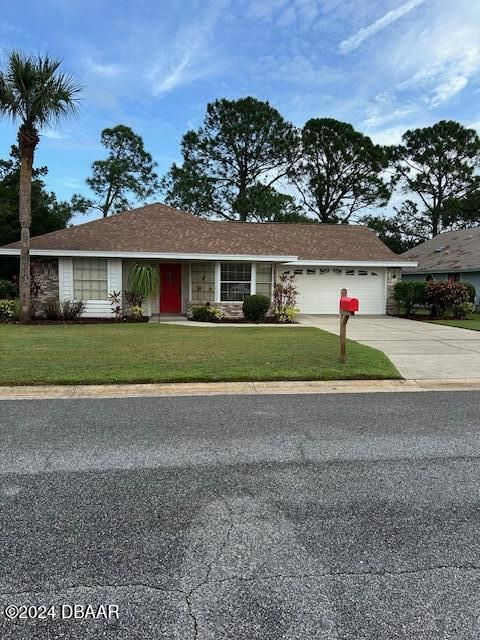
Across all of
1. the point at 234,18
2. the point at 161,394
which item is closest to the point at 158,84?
the point at 234,18

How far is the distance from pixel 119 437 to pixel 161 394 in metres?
1.91

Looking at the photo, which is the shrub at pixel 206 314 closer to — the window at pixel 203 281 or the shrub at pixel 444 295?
→ the window at pixel 203 281

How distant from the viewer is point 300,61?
15.6 m

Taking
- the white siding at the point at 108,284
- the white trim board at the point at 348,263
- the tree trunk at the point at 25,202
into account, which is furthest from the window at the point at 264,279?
the tree trunk at the point at 25,202

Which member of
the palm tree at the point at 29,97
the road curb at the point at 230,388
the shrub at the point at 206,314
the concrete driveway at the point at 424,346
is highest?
the palm tree at the point at 29,97

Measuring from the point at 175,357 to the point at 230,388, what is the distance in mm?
2311

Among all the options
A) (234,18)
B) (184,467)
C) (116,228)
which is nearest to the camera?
(184,467)

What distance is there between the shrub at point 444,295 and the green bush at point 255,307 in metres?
7.40

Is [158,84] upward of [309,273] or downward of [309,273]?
upward

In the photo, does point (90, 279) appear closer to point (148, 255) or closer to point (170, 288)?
point (148, 255)

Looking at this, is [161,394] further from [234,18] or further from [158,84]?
[158,84]

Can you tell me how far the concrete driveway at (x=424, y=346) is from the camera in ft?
27.4

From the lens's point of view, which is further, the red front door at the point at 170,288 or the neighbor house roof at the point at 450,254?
the neighbor house roof at the point at 450,254

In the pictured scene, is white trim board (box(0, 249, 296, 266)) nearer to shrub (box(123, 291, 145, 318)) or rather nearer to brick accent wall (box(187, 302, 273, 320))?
shrub (box(123, 291, 145, 318))
